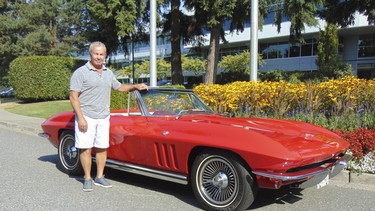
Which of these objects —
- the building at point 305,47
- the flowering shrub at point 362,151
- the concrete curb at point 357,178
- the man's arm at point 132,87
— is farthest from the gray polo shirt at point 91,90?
the building at point 305,47

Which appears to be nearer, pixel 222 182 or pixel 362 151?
pixel 222 182

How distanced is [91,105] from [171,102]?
3.69 feet

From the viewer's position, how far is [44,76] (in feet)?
83.0

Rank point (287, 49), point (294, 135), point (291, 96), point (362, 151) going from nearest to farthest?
point (294, 135), point (362, 151), point (291, 96), point (287, 49)

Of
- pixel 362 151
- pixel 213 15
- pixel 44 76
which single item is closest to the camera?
pixel 362 151

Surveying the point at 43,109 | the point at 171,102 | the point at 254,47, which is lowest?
the point at 43,109

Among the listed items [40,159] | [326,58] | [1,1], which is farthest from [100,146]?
[1,1]

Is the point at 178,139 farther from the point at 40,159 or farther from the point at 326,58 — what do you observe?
the point at 326,58

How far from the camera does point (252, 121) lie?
16.9 feet

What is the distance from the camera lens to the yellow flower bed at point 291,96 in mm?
7840

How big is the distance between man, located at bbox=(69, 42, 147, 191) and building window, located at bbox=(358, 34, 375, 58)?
114 ft

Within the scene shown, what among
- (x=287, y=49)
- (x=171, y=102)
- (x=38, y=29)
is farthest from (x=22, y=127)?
(x=287, y=49)

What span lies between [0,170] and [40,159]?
3.63ft

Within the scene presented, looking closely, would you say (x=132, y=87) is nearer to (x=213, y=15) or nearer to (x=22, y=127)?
(x=22, y=127)
